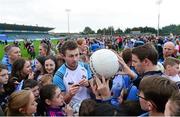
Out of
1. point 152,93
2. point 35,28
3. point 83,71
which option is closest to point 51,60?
point 83,71

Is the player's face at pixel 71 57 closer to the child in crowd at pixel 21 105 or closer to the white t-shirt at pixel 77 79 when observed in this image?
the white t-shirt at pixel 77 79

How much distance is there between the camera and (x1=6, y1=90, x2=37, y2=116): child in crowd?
4.25 metres

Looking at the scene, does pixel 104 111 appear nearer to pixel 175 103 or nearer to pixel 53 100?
pixel 175 103

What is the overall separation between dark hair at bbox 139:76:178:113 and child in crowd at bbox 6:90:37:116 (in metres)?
1.69

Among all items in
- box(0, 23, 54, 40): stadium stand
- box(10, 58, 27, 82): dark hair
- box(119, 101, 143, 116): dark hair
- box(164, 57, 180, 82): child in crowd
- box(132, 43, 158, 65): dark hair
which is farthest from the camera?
box(0, 23, 54, 40): stadium stand

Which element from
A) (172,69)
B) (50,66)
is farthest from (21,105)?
(172,69)

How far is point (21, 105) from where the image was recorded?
4.25 metres

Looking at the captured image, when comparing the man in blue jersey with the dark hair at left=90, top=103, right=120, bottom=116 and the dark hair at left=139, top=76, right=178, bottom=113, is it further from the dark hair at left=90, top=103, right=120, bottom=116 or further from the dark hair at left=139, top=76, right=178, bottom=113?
the dark hair at left=90, top=103, right=120, bottom=116

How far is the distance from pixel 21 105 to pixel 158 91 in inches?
75.2

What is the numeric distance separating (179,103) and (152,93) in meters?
0.35

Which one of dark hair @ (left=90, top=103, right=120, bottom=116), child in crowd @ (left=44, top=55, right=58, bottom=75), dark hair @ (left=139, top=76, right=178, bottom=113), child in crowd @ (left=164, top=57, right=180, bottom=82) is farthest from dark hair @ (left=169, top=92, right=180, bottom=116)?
child in crowd @ (left=44, top=55, right=58, bottom=75)

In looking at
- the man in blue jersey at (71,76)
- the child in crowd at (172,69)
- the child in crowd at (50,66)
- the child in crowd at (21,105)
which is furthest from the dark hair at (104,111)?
the child in crowd at (50,66)

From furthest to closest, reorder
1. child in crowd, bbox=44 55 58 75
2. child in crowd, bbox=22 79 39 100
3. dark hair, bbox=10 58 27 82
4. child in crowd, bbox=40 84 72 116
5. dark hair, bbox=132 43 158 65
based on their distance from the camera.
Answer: child in crowd, bbox=44 55 58 75 → dark hair, bbox=10 58 27 82 → child in crowd, bbox=22 79 39 100 → child in crowd, bbox=40 84 72 116 → dark hair, bbox=132 43 158 65

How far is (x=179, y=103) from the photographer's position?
114 inches
